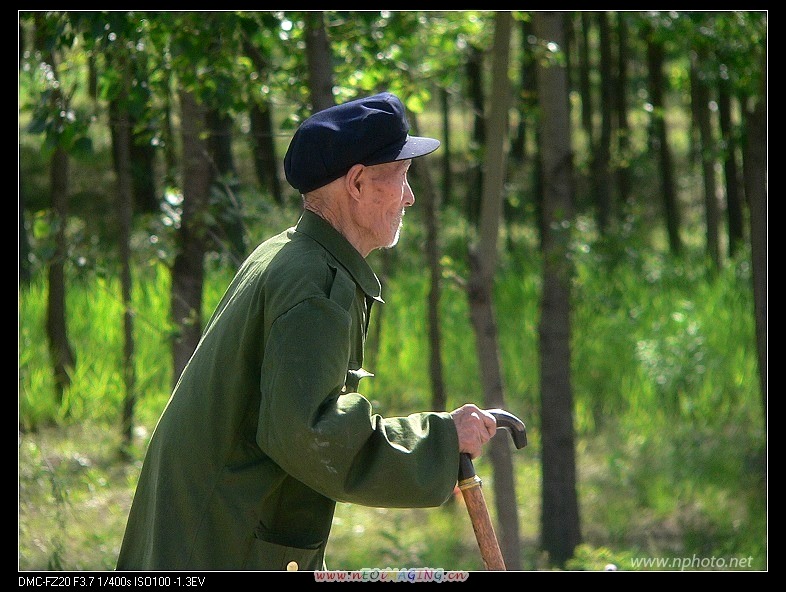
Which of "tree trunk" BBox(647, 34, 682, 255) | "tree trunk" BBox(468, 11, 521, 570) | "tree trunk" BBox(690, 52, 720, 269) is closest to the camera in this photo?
"tree trunk" BBox(468, 11, 521, 570)

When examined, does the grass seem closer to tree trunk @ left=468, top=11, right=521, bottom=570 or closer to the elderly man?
tree trunk @ left=468, top=11, right=521, bottom=570

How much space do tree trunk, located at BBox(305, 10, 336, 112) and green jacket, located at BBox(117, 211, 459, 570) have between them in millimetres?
1756

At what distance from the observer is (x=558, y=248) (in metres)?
5.00

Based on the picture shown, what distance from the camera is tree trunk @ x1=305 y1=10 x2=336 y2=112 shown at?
13.1 ft

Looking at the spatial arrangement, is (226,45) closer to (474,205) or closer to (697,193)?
(474,205)

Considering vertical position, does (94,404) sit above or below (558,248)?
below

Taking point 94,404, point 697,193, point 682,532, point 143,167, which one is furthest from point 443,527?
point 697,193

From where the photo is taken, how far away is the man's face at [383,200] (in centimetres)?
230

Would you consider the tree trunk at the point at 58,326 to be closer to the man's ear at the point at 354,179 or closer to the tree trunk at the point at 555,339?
the tree trunk at the point at 555,339

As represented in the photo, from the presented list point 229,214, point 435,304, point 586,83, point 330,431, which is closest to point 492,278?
point 229,214

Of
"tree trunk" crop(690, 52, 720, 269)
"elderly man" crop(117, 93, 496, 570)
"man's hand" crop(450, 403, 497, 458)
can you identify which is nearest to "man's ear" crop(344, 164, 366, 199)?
"elderly man" crop(117, 93, 496, 570)

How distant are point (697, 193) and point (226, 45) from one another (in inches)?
531

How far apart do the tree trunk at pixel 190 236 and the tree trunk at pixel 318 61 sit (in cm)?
69
